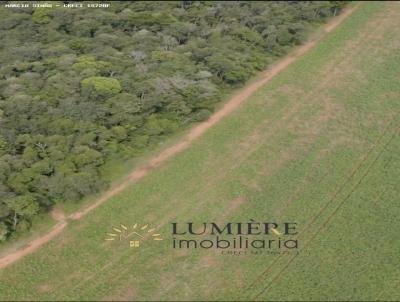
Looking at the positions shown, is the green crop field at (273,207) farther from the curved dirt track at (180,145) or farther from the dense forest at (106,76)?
the dense forest at (106,76)

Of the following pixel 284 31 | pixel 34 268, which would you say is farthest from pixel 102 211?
pixel 284 31

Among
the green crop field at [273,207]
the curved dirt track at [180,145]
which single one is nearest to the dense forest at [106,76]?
the curved dirt track at [180,145]

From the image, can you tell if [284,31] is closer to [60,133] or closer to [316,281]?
[60,133]

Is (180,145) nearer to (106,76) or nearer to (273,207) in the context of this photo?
A: (273,207)

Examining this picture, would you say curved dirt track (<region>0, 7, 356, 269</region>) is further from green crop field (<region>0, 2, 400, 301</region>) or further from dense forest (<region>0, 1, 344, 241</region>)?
dense forest (<region>0, 1, 344, 241</region>)

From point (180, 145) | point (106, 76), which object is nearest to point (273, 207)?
point (180, 145)

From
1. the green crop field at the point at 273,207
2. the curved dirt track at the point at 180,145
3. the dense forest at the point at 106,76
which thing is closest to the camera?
the green crop field at the point at 273,207
